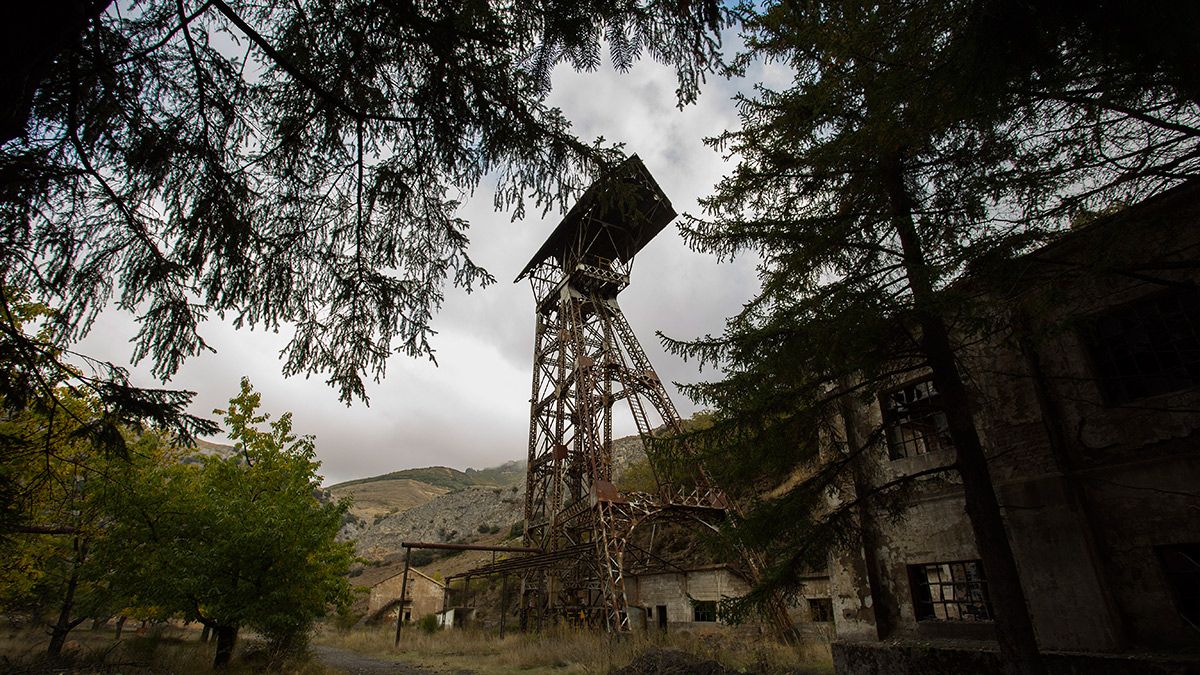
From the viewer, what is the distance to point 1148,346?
643 cm

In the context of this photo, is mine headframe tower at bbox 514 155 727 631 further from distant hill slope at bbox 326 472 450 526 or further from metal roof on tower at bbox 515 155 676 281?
distant hill slope at bbox 326 472 450 526

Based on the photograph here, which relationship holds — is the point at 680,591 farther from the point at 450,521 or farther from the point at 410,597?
the point at 450,521

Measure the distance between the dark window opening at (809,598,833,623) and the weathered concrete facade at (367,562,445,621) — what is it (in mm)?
27972

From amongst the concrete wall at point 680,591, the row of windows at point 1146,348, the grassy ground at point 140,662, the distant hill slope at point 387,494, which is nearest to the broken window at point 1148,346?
the row of windows at point 1146,348

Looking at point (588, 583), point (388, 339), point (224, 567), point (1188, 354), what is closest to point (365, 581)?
point (588, 583)

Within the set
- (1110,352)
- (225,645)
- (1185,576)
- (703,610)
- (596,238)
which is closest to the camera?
(1185,576)

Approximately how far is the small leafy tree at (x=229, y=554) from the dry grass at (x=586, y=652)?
4730 millimetres

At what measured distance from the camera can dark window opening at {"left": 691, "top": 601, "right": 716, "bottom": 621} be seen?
1595 centimetres

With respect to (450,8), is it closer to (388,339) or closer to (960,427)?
(388,339)

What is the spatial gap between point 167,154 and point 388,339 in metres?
1.96

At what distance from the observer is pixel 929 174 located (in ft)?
19.1

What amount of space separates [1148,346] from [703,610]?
44.4ft

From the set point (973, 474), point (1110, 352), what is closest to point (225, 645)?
point (973, 474)

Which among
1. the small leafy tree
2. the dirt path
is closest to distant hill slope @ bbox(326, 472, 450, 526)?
the dirt path
